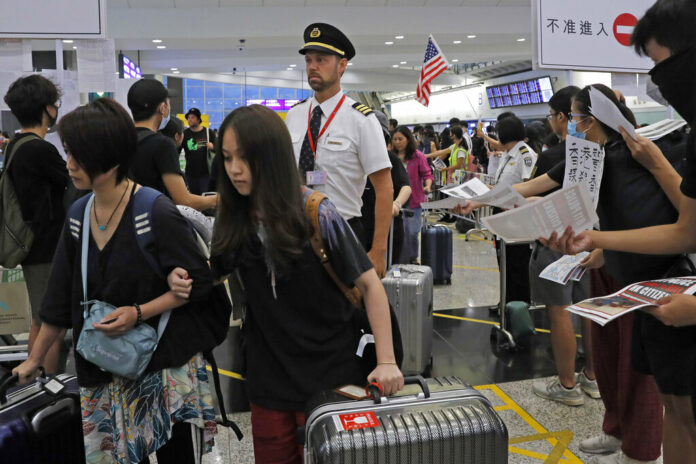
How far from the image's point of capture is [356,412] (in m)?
1.57

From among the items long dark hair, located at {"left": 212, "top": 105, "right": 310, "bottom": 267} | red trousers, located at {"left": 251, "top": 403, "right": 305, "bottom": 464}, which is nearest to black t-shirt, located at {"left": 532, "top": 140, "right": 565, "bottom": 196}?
long dark hair, located at {"left": 212, "top": 105, "right": 310, "bottom": 267}

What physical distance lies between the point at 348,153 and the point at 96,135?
1.37m

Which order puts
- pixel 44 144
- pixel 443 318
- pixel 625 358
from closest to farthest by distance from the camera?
pixel 625 358, pixel 44 144, pixel 443 318

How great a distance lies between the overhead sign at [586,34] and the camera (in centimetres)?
376

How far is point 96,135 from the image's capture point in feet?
5.91

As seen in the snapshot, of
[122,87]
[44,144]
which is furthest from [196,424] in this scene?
[122,87]

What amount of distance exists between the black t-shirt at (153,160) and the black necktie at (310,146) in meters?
0.67

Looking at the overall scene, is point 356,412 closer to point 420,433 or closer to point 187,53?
point 420,433

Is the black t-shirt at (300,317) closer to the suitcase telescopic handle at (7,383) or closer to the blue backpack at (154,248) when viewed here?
the blue backpack at (154,248)

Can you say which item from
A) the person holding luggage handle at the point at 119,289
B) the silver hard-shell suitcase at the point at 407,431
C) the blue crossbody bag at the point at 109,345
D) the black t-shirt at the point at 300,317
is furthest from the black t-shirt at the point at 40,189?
the silver hard-shell suitcase at the point at 407,431

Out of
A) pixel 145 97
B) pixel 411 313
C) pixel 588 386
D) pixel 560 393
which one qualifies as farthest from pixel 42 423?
pixel 588 386

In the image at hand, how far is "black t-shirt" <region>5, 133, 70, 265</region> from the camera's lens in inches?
127

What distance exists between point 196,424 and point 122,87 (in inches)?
126

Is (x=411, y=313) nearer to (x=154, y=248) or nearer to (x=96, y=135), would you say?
(x=154, y=248)
